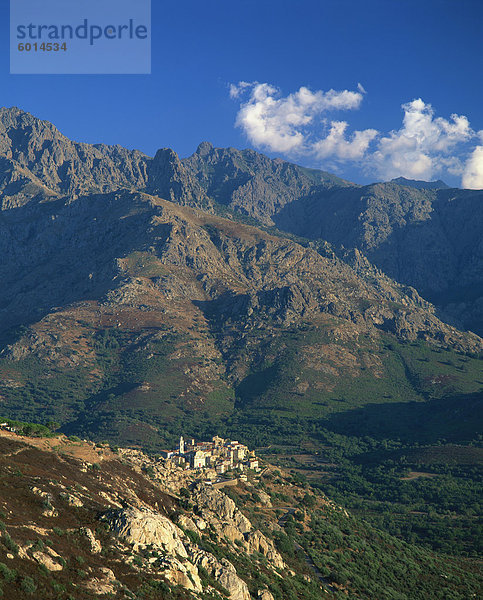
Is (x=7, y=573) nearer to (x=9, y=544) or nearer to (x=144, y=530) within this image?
(x=9, y=544)

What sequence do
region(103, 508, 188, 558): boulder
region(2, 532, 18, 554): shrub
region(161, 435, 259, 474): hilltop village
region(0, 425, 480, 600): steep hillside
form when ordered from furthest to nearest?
region(161, 435, 259, 474): hilltop village < region(103, 508, 188, 558): boulder < region(0, 425, 480, 600): steep hillside < region(2, 532, 18, 554): shrub

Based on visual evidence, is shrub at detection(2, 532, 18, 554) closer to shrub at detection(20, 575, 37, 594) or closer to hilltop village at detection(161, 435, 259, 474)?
shrub at detection(20, 575, 37, 594)

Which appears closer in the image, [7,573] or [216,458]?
[7,573]

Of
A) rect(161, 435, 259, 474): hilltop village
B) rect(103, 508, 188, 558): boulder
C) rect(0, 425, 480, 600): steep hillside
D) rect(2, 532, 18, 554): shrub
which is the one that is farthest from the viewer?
rect(161, 435, 259, 474): hilltop village

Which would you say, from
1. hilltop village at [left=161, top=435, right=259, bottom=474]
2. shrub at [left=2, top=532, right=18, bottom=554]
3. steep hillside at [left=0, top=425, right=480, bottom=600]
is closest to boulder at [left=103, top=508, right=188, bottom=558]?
steep hillside at [left=0, top=425, right=480, bottom=600]

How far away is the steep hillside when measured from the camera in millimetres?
46781

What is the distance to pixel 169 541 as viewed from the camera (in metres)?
55.7

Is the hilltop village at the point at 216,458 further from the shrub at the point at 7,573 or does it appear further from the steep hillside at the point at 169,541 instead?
the shrub at the point at 7,573

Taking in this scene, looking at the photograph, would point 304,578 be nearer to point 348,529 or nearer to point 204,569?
point 204,569

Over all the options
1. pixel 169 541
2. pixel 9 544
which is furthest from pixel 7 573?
pixel 169 541

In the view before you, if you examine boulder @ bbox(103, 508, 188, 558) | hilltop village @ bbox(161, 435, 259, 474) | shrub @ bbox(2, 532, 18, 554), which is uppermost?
shrub @ bbox(2, 532, 18, 554)

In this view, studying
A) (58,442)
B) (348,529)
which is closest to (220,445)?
(348,529)

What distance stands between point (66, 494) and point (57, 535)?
26.6 feet

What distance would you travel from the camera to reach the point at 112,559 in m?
50.0
